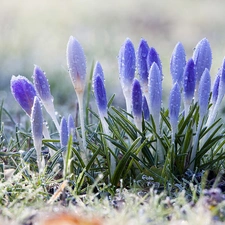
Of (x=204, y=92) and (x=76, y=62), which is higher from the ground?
(x=76, y=62)

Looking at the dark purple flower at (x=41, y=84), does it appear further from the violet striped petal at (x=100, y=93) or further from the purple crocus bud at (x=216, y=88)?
the purple crocus bud at (x=216, y=88)

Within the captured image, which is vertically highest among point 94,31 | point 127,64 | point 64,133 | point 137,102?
point 94,31

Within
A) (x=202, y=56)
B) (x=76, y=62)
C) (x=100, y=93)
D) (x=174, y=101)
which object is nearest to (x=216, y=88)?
(x=202, y=56)

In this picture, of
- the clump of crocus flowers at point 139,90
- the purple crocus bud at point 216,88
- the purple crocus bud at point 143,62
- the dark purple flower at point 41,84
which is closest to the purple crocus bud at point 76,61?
the clump of crocus flowers at point 139,90

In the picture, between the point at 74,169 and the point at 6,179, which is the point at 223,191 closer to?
the point at 74,169

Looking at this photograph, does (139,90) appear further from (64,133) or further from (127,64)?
(64,133)

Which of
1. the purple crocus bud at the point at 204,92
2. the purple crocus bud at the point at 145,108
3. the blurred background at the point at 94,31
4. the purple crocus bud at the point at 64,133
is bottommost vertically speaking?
the purple crocus bud at the point at 64,133
